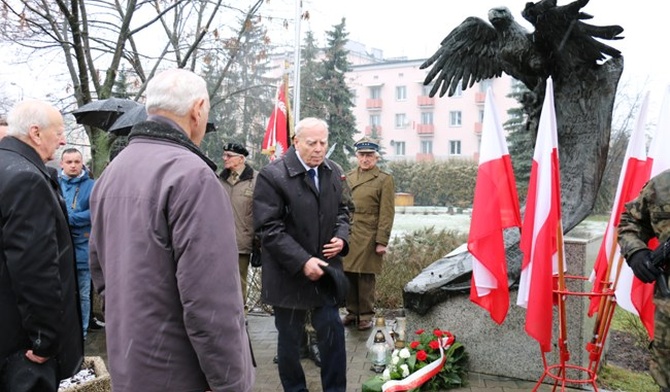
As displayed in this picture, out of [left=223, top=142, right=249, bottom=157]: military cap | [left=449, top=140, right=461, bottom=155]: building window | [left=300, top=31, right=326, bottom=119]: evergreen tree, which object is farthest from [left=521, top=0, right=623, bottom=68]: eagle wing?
[left=449, top=140, right=461, bottom=155]: building window

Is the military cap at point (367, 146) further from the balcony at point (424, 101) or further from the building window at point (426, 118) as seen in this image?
the building window at point (426, 118)

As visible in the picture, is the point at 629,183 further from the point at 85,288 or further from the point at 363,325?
the point at 85,288

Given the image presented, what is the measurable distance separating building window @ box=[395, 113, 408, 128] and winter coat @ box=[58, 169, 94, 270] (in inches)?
1728

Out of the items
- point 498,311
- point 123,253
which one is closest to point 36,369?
point 123,253

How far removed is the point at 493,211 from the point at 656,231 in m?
0.93

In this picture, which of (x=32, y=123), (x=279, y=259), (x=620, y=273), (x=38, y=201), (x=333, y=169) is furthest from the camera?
(x=333, y=169)

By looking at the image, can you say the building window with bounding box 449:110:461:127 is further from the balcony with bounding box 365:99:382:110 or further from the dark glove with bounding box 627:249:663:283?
the dark glove with bounding box 627:249:663:283

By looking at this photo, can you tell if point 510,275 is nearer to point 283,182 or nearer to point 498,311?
point 498,311

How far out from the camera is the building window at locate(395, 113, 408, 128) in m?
48.7

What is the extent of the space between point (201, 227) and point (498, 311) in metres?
2.43

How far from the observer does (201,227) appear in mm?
1985

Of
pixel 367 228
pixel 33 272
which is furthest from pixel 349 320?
pixel 33 272

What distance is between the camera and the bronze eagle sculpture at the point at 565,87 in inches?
173

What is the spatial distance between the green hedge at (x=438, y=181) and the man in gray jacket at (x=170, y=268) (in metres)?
29.5
